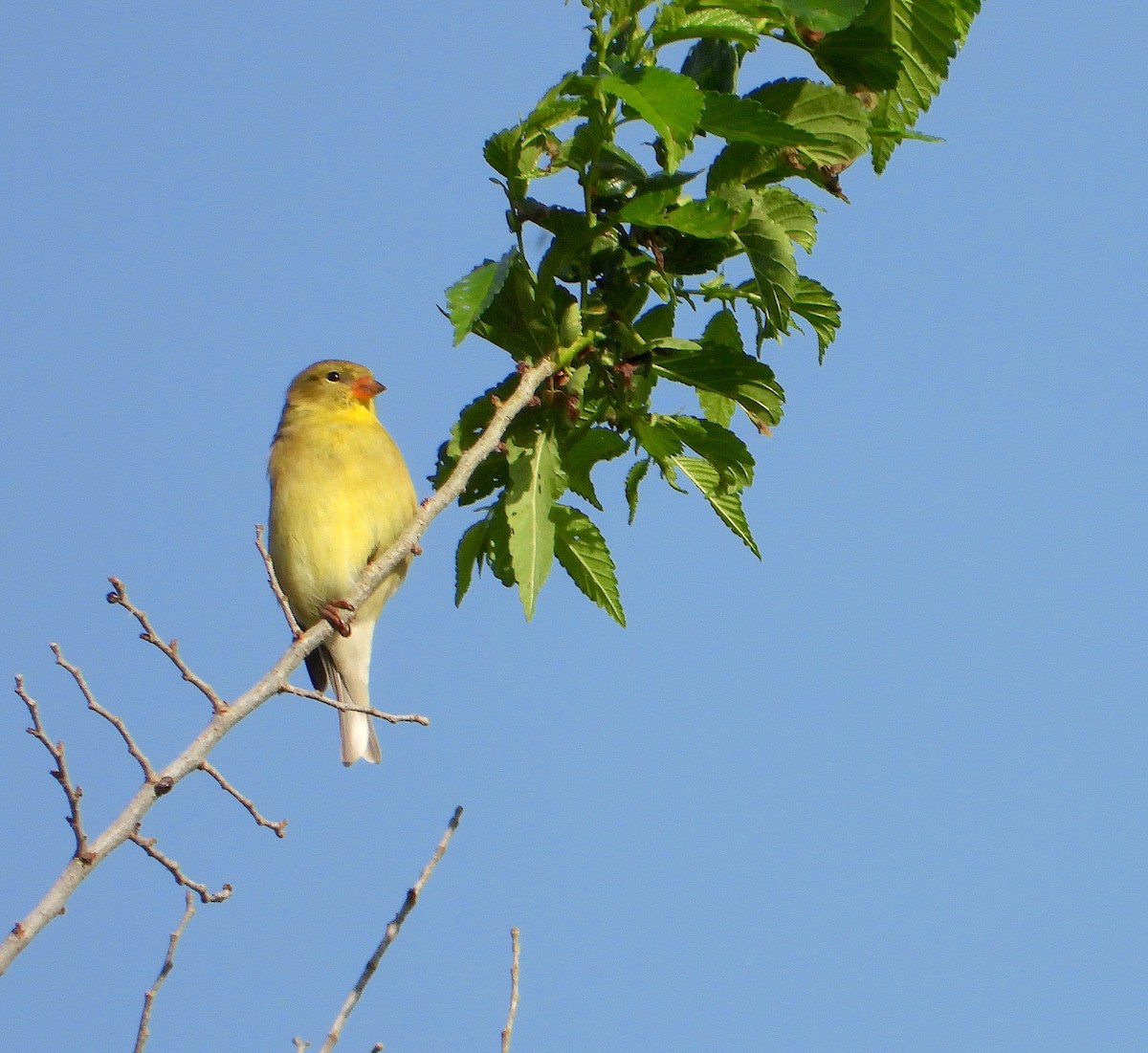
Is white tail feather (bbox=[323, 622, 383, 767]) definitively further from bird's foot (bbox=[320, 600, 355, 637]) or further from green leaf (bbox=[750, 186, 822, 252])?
green leaf (bbox=[750, 186, 822, 252])

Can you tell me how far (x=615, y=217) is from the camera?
345 centimetres

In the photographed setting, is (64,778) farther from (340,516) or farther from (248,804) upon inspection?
(340,516)

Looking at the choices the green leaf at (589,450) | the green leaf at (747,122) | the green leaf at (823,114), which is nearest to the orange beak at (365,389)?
the green leaf at (589,450)

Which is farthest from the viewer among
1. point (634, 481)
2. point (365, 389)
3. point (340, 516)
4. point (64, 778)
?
point (365, 389)

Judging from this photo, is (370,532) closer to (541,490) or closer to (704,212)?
(541,490)

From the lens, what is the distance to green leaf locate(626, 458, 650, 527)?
4.02 m

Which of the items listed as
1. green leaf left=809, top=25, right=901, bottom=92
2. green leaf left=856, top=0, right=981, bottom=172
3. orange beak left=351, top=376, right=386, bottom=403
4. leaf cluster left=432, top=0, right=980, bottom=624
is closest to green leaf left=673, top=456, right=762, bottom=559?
leaf cluster left=432, top=0, right=980, bottom=624

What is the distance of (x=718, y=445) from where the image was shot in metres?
3.85

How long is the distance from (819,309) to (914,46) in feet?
2.46

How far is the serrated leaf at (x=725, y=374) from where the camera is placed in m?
3.70

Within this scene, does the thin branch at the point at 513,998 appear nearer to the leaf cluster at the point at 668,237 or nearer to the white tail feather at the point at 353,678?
the leaf cluster at the point at 668,237

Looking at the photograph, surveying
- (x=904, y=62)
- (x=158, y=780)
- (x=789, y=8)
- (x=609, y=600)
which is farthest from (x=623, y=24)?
(x=158, y=780)

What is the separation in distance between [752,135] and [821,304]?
0.64 m

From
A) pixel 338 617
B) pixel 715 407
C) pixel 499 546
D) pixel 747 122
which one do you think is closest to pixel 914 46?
pixel 747 122
